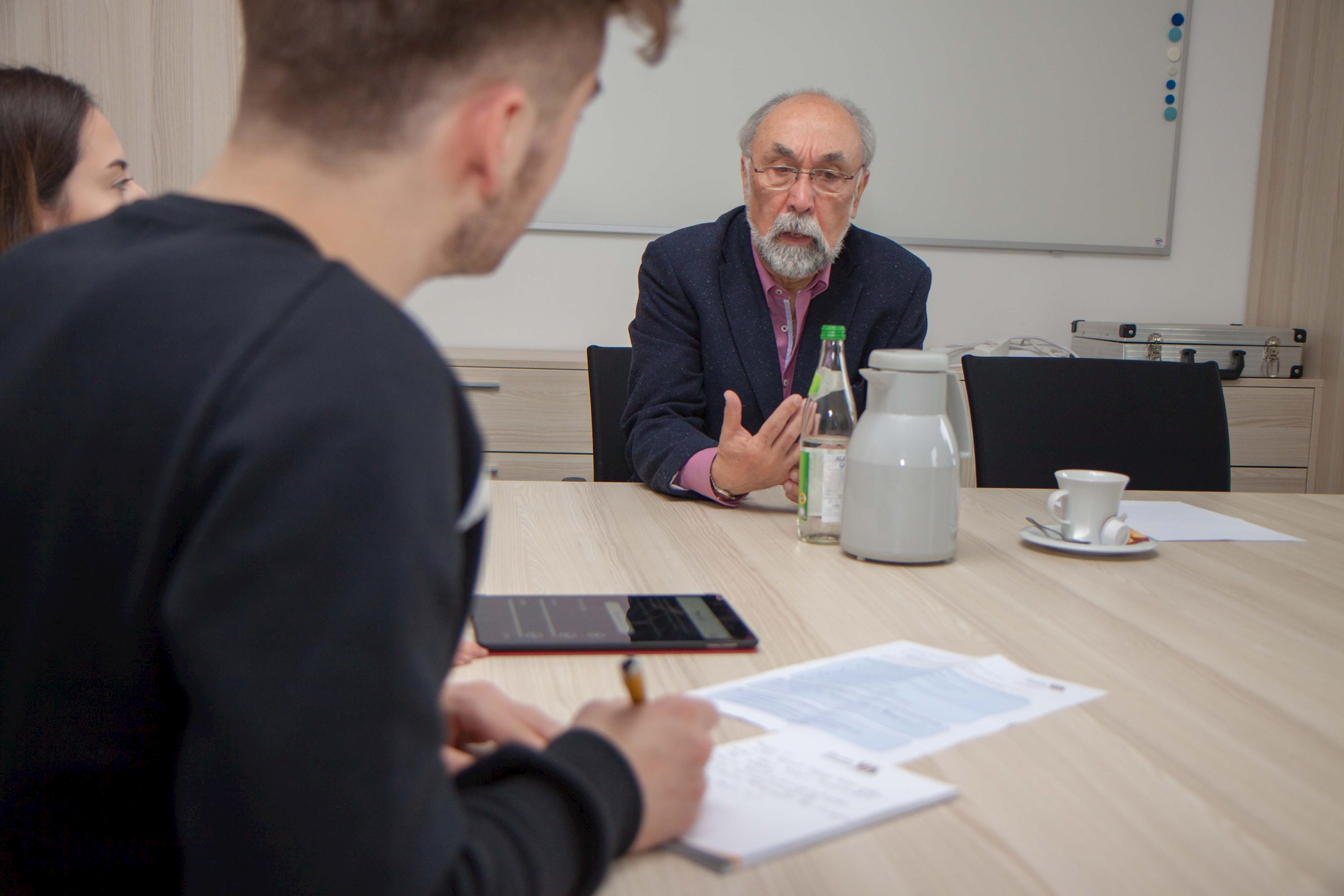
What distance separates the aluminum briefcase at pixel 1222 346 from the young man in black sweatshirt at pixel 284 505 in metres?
2.83

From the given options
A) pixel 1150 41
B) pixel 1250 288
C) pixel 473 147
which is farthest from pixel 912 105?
pixel 473 147

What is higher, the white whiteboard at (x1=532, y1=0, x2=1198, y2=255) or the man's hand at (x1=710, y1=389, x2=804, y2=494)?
the white whiteboard at (x1=532, y1=0, x2=1198, y2=255)

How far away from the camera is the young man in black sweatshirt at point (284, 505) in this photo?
39 cm

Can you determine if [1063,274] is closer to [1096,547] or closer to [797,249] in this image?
[797,249]

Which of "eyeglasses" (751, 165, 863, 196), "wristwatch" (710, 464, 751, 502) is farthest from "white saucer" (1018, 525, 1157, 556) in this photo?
"eyeglasses" (751, 165, 863, 196)

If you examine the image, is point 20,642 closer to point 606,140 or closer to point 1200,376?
point 1200,376

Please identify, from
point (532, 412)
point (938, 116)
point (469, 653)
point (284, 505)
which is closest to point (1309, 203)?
point (938, 116)

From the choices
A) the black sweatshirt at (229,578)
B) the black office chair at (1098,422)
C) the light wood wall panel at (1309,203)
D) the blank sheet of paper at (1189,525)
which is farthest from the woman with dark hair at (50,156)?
the light wood wall panel at (1309,203)

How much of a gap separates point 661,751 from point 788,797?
0.10m

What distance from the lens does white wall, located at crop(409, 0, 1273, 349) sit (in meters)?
3.20

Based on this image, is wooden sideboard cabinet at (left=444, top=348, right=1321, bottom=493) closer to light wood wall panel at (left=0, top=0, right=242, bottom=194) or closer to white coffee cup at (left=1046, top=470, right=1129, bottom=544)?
light wood wall panel at (left=0, top=0, right=242, bottom=194)

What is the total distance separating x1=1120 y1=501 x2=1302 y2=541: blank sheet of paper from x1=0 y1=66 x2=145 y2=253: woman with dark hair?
1.60 meters

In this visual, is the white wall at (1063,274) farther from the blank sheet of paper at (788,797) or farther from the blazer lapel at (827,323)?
the blank sheet of paper at (788,797)

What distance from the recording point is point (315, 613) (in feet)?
1.26
